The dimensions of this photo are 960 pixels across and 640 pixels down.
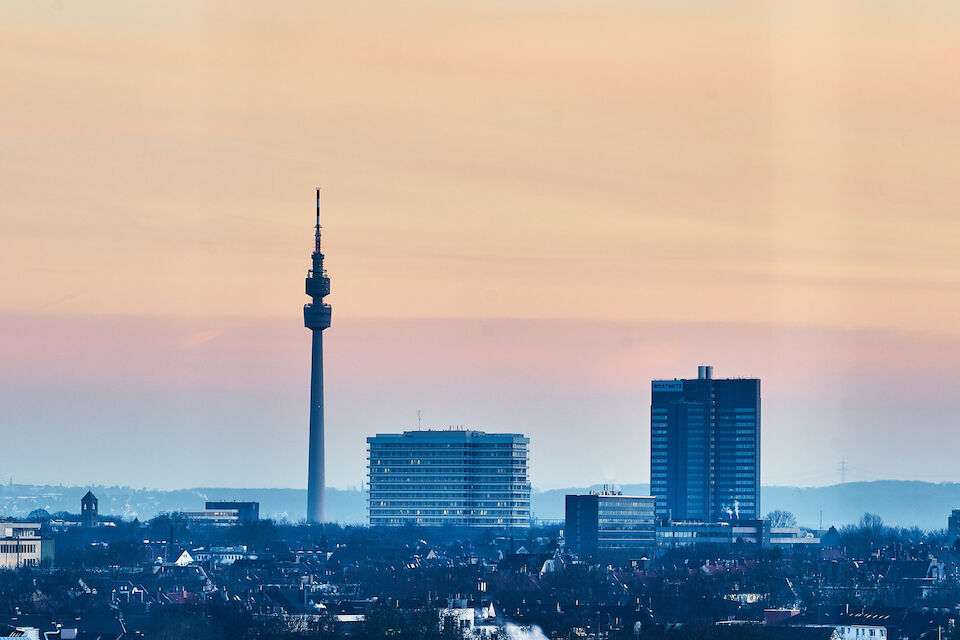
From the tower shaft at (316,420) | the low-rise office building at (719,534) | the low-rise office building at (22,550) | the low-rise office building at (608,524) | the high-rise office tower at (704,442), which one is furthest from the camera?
the high-rise office tower at (704,442)

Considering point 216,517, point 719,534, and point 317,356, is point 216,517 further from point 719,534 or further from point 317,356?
point 719,534

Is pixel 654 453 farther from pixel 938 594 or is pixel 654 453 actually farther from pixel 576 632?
pixel 576 632

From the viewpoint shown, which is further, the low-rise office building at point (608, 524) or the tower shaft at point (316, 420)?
the tower shaft at point (316, 420)

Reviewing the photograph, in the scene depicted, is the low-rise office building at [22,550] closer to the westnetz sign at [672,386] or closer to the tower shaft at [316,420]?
the tower shaft at [316,420]

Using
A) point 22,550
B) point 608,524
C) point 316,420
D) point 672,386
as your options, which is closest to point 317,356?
point 316,420

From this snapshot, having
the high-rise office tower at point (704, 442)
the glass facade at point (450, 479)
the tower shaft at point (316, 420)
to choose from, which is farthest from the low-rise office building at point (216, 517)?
the high-rise office tower at point (704, 442)

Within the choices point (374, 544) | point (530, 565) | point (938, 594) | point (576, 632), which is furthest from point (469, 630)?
point (374, 544)

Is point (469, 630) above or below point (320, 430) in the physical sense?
below
